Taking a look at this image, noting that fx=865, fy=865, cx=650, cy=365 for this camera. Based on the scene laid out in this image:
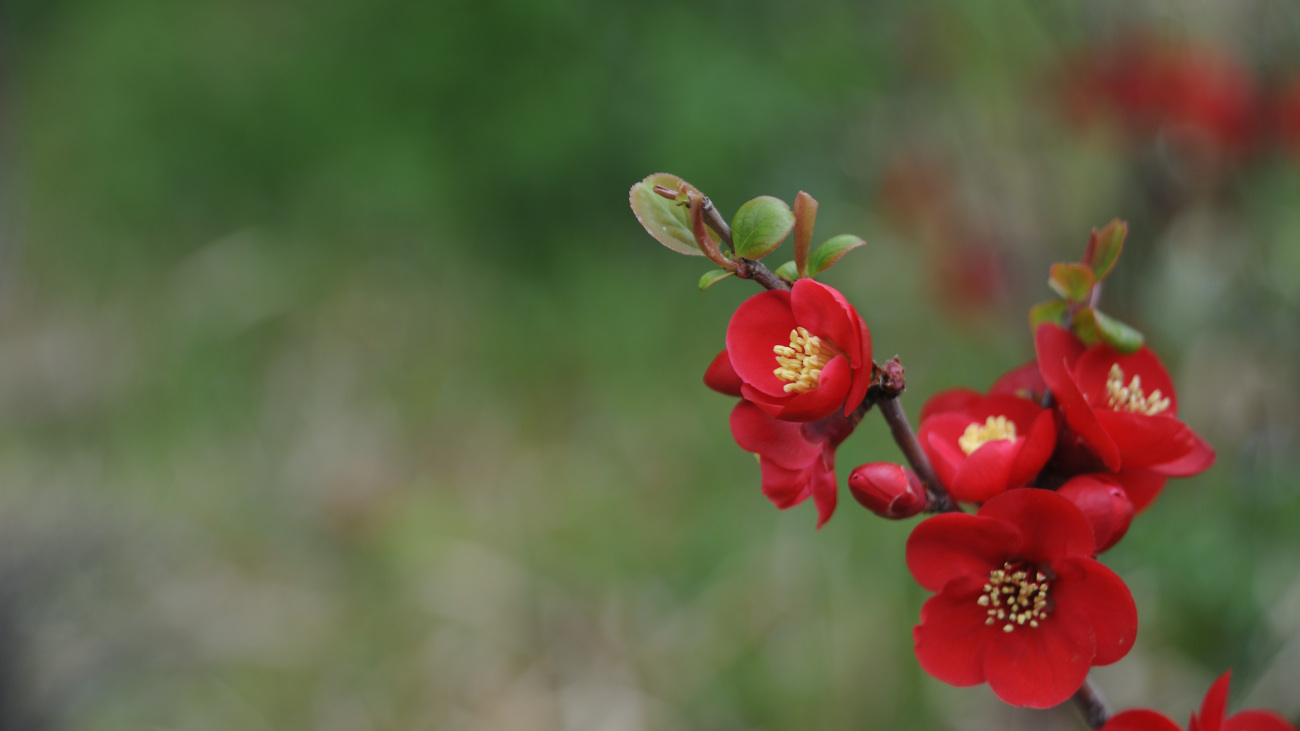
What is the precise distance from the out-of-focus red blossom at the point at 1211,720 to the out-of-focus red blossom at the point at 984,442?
0.10 metres

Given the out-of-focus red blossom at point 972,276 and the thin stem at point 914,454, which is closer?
the thin stem at point 914,454

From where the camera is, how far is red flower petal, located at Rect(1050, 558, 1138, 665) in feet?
1.05

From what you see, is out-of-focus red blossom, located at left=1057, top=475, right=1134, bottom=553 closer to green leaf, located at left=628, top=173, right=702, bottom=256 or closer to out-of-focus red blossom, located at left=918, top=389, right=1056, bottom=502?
out-of-focus red blossom, located at left=918, top=389, right=1056, bottom=502

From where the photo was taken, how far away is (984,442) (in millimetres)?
395

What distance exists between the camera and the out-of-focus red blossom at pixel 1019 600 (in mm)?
325

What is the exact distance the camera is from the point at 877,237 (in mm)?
1880

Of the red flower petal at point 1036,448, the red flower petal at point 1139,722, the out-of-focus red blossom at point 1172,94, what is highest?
the red flower petal at point 1036,448

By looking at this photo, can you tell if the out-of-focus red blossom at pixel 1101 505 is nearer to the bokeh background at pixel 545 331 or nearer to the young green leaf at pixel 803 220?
the young green leaf at pixel 803 220

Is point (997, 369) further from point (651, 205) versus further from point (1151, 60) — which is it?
point (651, 205)

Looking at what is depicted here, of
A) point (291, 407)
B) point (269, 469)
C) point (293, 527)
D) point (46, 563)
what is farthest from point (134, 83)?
point (46, 563)

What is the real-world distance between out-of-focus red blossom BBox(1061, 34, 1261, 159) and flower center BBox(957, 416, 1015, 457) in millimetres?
827

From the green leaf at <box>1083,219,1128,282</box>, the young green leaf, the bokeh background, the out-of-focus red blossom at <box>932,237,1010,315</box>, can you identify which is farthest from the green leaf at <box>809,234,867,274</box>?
the out-of-focus red blossom at <box>932,237,1010,315</box>

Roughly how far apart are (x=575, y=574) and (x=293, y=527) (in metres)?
0.53

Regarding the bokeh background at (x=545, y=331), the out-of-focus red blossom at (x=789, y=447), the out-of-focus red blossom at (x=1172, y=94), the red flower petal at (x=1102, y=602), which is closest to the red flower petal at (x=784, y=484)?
the out-of-focus red blossom at (x=789, y=447)
